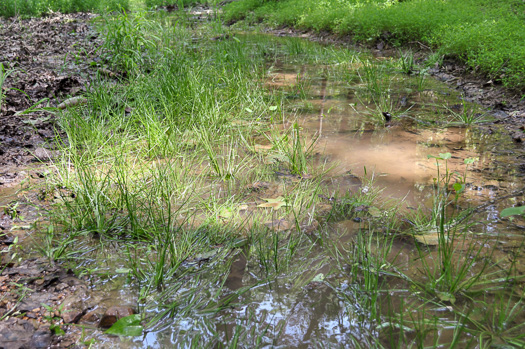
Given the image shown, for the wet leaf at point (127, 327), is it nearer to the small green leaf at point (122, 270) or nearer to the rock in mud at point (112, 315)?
the rock in mud at point (112, 315)

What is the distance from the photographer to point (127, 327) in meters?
1.57

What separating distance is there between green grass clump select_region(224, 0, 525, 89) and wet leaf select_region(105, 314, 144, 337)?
440 cm

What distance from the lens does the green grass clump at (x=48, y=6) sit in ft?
44.0

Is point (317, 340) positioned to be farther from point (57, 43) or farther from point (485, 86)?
point (57, 43)

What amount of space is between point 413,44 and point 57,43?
23.1 feet

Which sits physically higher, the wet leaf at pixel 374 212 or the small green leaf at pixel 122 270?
the wet leaf at pixel 374 212

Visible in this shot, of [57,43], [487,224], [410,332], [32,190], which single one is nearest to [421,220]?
[487,224]

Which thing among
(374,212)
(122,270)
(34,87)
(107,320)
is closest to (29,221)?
(122,270)

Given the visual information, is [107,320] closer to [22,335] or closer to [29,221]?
[22,335]

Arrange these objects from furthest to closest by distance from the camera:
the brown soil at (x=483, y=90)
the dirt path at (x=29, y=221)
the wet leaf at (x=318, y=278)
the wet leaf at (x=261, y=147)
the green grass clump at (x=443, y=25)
→ the green grass clump at (x=443, y=25)
the brown soil at (x=483, y=90)
the wet leaf at (x=261, y=147)
the wet leaf at (x=318, y=278)
the dirt path at (x=29, y=221)

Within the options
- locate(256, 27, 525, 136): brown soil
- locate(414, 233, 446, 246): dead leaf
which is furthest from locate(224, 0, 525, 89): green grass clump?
locate(414, 233, 446, 246): dead leaf

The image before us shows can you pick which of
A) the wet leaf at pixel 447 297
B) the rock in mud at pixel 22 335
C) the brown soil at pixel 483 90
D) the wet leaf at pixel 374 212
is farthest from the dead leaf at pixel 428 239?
the brown soil at pixel 483 90

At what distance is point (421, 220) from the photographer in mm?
2180

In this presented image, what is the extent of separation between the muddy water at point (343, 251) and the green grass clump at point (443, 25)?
57.5 inches
